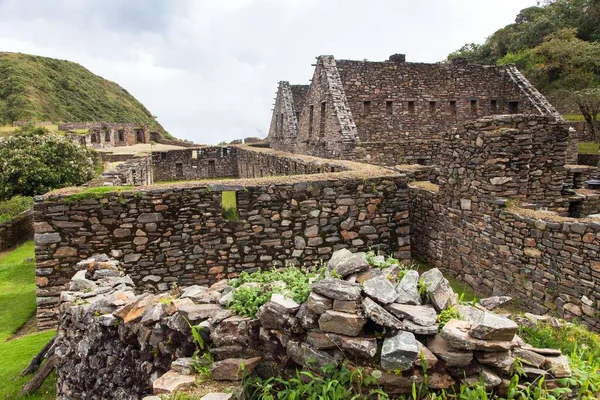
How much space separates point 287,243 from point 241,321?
4491mm

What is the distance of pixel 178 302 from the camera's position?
181 inches

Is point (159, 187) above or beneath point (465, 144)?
beneath

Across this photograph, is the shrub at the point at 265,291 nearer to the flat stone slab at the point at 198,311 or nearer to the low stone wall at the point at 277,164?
the flat stone slab at the point at 198,311

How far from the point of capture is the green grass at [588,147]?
2402 cm

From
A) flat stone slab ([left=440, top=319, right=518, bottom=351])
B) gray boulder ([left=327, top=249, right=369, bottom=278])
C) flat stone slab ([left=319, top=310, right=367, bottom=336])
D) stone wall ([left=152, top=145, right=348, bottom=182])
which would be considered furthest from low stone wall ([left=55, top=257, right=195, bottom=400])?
stone wall ([left=152, top=145, right=348, bottom=182])

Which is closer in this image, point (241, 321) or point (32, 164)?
point (241, 321)

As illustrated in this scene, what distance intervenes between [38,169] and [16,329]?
15367 mm

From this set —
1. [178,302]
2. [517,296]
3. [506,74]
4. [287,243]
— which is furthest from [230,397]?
[506,74]

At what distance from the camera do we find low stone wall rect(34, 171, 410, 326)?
768 cm

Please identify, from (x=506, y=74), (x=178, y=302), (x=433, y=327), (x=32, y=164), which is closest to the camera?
→ (x=433, y=327)

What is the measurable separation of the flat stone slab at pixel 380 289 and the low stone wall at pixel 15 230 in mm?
17178

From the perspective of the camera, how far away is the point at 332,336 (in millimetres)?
3570

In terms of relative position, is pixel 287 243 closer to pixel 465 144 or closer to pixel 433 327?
pixel 465 144

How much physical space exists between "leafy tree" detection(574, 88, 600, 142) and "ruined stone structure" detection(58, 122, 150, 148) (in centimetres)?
4351
